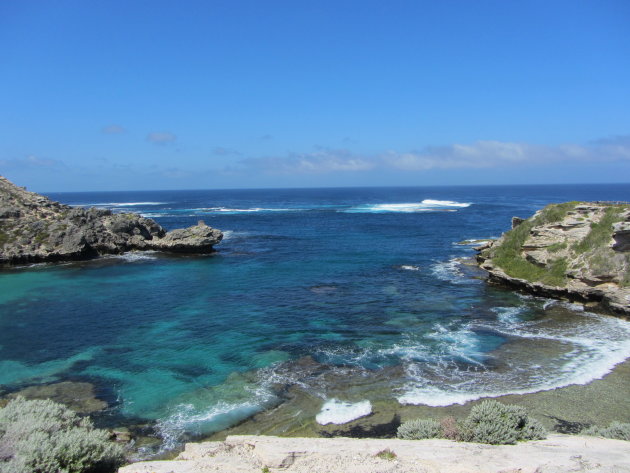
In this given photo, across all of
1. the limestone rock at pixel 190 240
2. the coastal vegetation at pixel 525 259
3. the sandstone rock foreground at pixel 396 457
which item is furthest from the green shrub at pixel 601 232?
the limestone rock at pixel 190 240

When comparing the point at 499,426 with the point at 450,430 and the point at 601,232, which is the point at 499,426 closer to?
the point at 450,430

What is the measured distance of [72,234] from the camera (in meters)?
60.0

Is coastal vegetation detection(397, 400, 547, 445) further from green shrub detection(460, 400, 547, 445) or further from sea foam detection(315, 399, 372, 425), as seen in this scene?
sea foam detection(315, 399, 372, 425)

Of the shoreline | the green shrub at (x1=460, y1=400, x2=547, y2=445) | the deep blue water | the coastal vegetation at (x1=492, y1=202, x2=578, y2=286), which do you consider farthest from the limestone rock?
the green shrub at (x1=460, y1=400, x2=547, y2=445)

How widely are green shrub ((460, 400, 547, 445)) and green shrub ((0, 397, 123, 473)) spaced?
10645 mm

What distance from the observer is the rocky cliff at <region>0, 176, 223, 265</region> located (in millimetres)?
57812

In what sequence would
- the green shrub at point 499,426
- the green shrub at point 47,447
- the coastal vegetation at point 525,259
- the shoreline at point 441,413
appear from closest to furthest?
the green shrub at point 47,447 < the green shrub at point 499,426 < the shoreline at point 441,413 < the coastal vegetation at point 525,259

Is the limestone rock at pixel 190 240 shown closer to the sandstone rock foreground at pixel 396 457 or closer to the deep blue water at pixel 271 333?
the deep blue water at pixel 271 333

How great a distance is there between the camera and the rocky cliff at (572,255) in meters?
34.7

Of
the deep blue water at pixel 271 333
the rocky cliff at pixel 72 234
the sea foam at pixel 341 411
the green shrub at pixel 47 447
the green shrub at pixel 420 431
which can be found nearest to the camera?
the green shrub at pixel 47 447

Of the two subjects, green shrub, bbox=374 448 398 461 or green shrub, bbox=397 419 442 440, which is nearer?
green shrub, bbox=374 448 398 461

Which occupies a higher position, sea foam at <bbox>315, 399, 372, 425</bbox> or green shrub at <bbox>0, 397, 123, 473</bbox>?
green shrub at <bbox>0, 397, 123, 473</bbox>

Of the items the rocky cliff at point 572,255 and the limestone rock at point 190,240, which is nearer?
the rocky cliff at point 572,255

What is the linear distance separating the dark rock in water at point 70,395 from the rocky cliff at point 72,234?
131 ft
